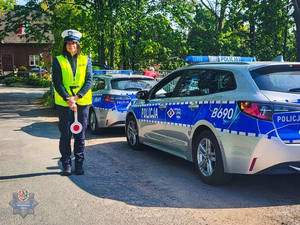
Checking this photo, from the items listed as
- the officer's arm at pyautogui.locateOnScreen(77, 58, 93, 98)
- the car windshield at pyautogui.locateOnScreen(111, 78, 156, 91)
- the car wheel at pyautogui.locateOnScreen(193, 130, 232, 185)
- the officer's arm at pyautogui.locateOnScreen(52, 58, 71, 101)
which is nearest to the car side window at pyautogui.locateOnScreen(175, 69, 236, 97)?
the car wheel at pyautogui.locateOnScreen(193, 130, 232, 185)

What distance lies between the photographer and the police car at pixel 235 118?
4477mm

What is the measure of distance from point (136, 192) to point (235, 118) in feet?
5.05

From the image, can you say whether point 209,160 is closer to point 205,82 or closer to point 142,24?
point 205,82

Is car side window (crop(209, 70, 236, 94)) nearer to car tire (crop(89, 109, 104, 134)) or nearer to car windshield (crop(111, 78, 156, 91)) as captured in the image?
car windshield (crop(111, 78, 156, 91))

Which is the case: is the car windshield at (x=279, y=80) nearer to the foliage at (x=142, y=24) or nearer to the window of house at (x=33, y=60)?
the foliage at (x=142, y=24)

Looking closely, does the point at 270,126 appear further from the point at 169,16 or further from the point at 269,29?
the point at 269,29

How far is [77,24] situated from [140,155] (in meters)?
14.6

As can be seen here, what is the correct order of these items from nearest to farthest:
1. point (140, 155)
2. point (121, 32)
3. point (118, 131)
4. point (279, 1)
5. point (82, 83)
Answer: point (82, 83) → point (140, 155) → point (118, 131) → point (121, 32) → point (279, 1)

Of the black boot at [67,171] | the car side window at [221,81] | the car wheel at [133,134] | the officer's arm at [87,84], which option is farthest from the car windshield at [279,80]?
the car wheel at [133,134]

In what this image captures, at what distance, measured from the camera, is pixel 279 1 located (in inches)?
880

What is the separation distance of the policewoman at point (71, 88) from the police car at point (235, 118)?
4.71 feet

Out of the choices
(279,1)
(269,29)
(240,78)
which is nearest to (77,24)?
(279,1)

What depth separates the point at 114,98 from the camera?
925cm
